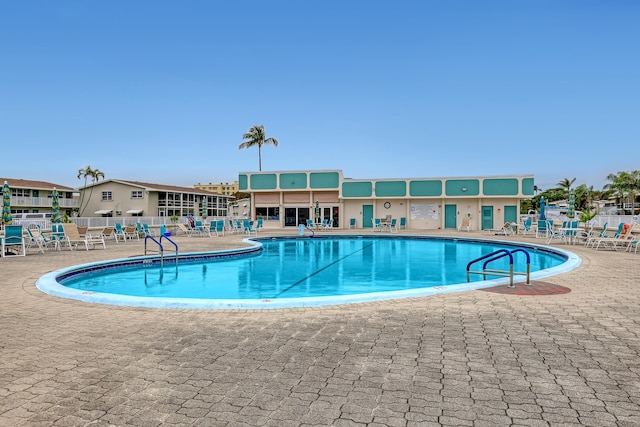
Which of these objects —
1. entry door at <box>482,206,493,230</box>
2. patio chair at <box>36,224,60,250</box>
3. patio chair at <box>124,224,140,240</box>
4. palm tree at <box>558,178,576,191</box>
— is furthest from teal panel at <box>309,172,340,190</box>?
palm tree at <box>558,178,576,191</box>

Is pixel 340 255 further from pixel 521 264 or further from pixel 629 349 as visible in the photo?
pixel 629 349

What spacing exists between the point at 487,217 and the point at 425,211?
14.6ft

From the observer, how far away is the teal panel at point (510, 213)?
1129 inches

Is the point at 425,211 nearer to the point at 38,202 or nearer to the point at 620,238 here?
the point at 620,238

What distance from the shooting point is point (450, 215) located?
2969 centimetres

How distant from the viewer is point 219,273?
36.4ft

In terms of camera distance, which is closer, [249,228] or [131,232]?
[131,232]

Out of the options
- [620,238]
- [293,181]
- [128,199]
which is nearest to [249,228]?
[293,181]

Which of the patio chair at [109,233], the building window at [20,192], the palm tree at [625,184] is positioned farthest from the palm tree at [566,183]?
the building window at [20,192]

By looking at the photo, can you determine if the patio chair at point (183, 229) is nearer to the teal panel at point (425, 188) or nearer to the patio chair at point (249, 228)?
the patio chair at point (249, 228)

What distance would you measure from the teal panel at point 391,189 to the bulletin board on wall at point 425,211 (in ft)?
4.83

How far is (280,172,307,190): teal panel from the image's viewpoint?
102 ft

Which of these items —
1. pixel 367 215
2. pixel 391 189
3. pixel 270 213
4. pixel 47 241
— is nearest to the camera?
pixel 47 241

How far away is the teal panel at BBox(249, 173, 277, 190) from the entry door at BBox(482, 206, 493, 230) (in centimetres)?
1601
